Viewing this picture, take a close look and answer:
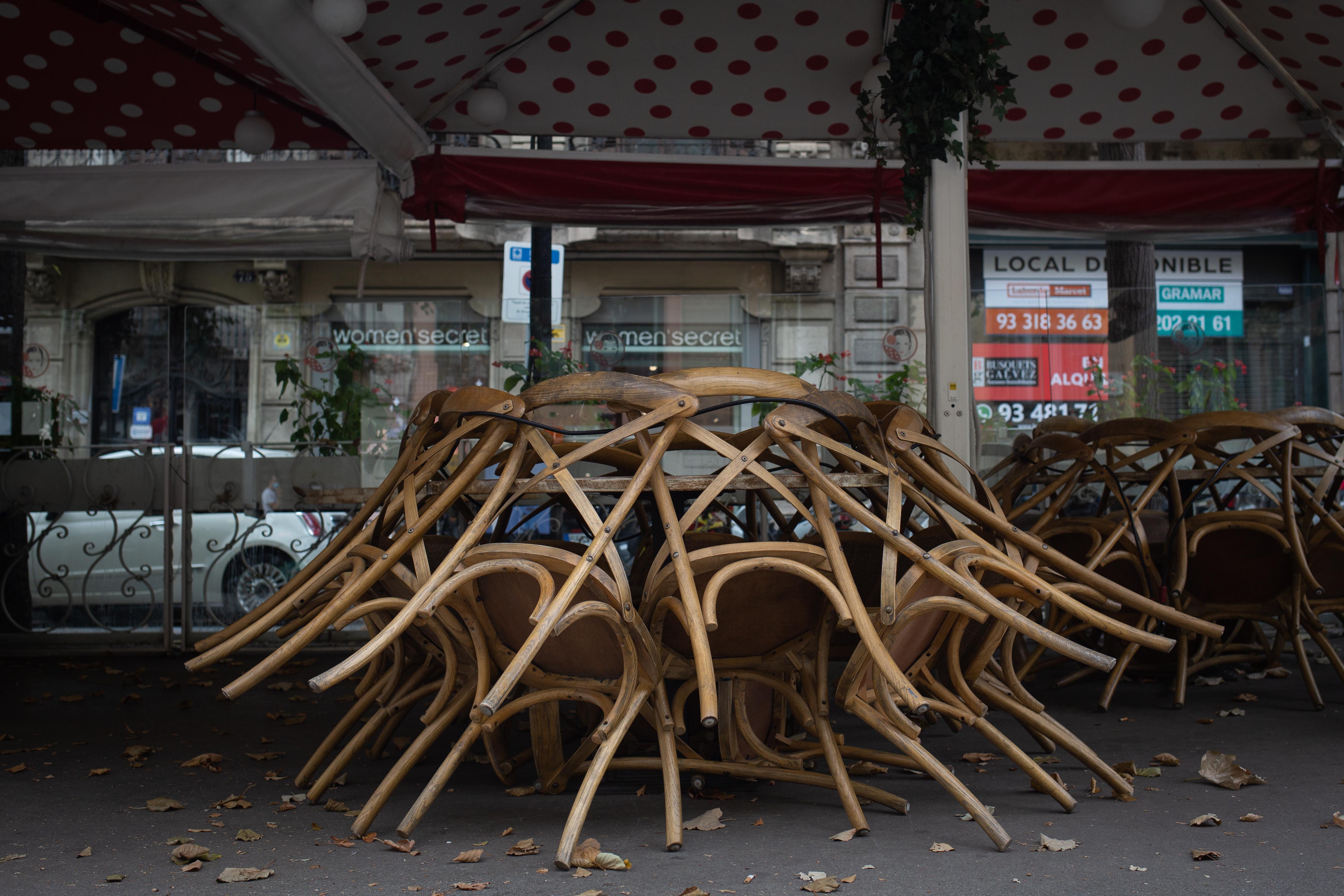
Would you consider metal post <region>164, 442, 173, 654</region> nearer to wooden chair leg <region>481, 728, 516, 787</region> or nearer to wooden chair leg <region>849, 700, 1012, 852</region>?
wooden chair leg <region>481, 728, 516, 787</region>

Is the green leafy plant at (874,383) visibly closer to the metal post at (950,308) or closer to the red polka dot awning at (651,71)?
the red polka dot awning at (651,71)

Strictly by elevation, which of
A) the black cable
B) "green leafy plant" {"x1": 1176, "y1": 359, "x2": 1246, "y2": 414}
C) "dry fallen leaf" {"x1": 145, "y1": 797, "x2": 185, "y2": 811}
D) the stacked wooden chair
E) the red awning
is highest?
the red awning

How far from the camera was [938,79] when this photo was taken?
4.11 m

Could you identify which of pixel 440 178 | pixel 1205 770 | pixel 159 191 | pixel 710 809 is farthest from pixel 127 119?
pixel 1205 770

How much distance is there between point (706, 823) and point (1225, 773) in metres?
1.54

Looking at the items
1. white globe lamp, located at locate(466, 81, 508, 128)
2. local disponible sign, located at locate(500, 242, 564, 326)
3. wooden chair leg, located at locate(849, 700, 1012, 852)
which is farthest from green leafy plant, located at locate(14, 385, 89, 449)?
wooden chair leg, located at locate(849, 700, 1012, 852)

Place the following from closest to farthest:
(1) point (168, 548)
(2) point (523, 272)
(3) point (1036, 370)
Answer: (1) point (168, 548) → (3) point (1036, 370) → (2) point (523, 272)

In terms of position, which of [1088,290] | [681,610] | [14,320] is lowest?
[681,610]

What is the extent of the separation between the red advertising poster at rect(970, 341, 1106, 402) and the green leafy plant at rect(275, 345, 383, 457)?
12.2 feet

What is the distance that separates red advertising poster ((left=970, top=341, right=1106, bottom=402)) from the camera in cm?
680

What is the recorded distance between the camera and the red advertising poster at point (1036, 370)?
6.80 metres

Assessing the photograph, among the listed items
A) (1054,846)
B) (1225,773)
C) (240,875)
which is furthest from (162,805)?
(1225,773)

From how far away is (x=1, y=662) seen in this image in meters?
5.96

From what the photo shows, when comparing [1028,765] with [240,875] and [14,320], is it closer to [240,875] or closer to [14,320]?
[240,875]
